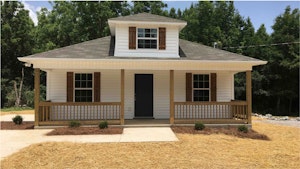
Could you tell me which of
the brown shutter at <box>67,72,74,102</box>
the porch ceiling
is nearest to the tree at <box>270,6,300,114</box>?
the porch ceiling

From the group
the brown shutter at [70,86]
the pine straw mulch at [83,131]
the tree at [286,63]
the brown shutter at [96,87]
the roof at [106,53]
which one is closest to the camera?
the pine straw mulch at [83,131]

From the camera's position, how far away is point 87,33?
28.6 meters

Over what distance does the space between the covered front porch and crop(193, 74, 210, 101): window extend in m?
0.56

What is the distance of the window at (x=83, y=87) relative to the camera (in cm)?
1248

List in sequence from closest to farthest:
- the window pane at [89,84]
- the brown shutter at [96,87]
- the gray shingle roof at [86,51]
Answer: the gray shingle roof at [86,51]
the brown shutter at [96,87]
the window pane at [89,84]

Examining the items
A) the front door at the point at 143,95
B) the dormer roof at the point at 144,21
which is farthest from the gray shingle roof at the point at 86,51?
the front door at the point at 143,95

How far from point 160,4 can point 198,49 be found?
18.6 m

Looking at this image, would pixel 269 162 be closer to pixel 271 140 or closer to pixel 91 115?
pixel 271 140

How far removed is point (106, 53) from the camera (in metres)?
12.5

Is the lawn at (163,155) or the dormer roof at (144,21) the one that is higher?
the dormer roof at (144,21)

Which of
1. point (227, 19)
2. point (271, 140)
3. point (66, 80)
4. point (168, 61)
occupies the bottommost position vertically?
point (271, 140)

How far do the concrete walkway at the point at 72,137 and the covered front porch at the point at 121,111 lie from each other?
0.99 metres

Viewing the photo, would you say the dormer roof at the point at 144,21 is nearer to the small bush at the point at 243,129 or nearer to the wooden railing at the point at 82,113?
the wooden railing at the point at 82,113

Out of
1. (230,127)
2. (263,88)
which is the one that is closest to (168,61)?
A: (230,127)
